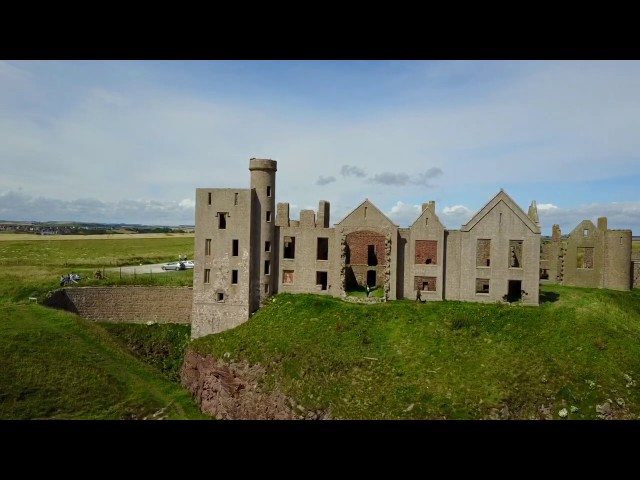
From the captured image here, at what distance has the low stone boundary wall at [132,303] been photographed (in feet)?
140

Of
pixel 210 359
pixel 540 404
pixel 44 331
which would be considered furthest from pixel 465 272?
pixel 44 331

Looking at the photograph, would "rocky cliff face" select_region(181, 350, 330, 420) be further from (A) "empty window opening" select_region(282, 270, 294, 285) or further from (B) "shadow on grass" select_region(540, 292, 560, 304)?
(B) "shadow on grass" select_region(540, 292, 560, 304)

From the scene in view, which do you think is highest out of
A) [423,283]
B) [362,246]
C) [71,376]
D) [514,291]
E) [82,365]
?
[362,246]

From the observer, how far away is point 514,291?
39562 millimetres

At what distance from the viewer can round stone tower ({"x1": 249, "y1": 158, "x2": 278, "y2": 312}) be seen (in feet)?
128

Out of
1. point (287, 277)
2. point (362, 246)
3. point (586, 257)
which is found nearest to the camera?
point (287, 277)

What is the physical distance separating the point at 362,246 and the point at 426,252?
21.0ft

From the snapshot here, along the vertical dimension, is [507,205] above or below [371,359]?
above

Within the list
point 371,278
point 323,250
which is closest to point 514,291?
point 371,278

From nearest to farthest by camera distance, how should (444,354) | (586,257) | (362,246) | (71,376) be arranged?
(444,354), (71,376), (362,246), (586,257)

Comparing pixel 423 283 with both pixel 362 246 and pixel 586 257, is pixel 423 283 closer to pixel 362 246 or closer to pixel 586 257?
pixel 362 246

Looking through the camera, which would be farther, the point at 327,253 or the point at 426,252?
the point at 327,253
